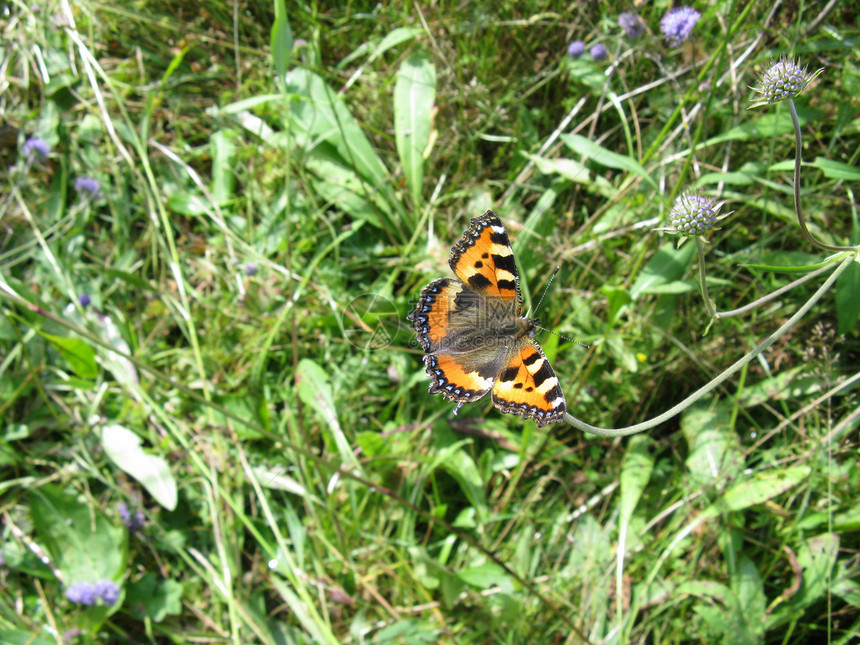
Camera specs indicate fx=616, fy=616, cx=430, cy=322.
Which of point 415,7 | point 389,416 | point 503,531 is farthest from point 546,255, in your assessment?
point 415,7

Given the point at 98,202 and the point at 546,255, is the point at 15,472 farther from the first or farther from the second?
the point at 546,255

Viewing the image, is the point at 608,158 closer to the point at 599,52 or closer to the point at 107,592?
the point at 599,52

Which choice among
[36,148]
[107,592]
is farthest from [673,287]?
[36,148]

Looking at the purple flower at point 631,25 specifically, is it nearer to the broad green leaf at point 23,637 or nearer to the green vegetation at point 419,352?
the green vegetation at point 419,352

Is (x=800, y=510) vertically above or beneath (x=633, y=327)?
beneath

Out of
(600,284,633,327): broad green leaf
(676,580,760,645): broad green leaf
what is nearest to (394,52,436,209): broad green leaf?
(600,284,633,327): broad green leaf

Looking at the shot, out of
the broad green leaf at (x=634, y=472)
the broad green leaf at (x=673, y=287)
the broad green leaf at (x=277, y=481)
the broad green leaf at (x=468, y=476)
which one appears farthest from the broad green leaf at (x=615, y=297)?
the broad green leaf at (x=277, y=481)
